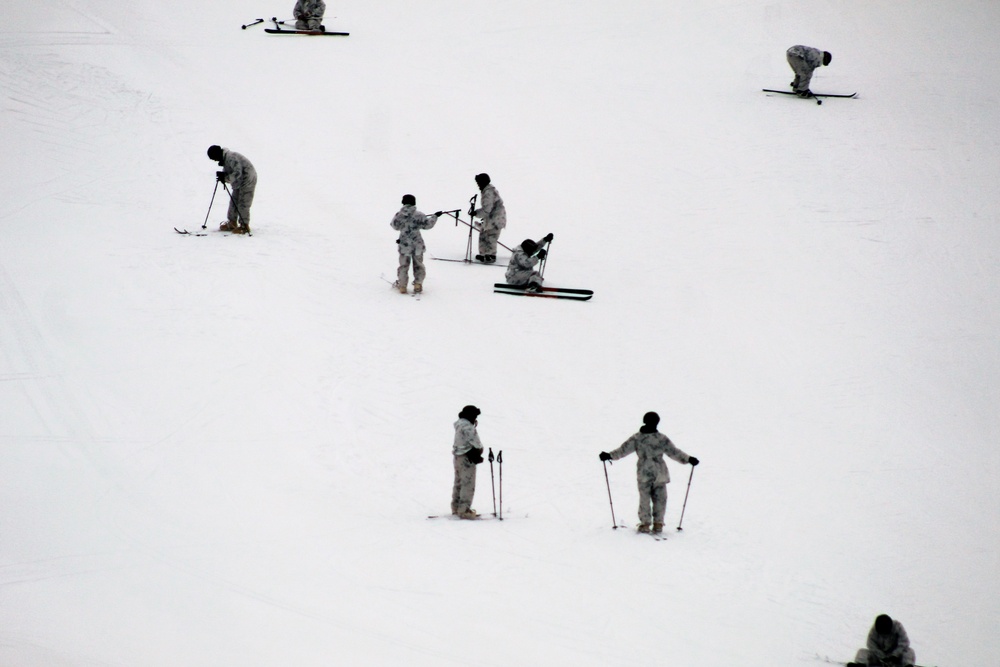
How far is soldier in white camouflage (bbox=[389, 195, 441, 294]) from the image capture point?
12789 mm

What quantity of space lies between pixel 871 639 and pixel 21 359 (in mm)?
8676

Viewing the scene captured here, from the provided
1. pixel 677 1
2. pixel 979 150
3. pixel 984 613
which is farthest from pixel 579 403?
pixel 677 1

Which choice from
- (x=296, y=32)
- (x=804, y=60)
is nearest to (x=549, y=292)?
(x=804, y=60)

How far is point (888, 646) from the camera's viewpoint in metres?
6.57

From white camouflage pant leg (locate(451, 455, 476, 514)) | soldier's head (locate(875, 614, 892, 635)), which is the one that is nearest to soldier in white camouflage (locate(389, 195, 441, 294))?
white camouflage pant leg (locate(451, 455, 476, 514))

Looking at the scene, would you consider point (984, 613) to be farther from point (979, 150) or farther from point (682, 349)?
point (979, 150)

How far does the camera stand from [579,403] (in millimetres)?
11453

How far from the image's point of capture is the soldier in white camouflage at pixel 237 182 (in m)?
13.6

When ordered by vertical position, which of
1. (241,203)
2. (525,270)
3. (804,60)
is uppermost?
(804,60)

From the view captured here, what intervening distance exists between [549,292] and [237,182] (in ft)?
15.1

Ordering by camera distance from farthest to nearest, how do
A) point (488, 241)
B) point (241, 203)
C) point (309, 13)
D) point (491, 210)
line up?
point (309, 13) < point (488, 241) < point (491, 210) < point (241, 203)

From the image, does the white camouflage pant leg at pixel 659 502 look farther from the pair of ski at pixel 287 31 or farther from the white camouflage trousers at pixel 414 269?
the pair of ski at pixel 287 31

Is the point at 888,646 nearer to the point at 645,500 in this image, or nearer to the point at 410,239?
the point at 645,500

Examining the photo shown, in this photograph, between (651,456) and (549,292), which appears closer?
(651,456)
